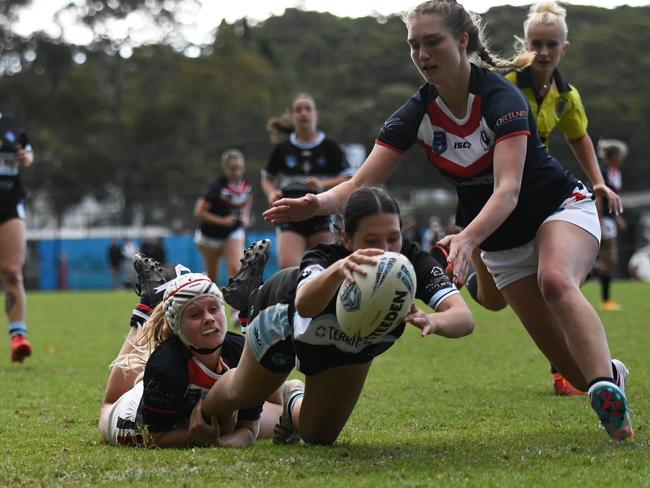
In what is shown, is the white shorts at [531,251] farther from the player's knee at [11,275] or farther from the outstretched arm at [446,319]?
the player's knee at [11,275]

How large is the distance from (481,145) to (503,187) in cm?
38

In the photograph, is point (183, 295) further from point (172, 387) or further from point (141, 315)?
point (141, 315)

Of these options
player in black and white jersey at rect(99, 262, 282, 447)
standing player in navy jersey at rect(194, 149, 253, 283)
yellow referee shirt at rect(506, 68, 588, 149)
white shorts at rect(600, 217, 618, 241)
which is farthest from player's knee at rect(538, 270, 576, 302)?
white shorts at rect(600, 217, 618, 241)

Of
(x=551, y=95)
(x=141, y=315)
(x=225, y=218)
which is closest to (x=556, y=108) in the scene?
(x=551, y=95)

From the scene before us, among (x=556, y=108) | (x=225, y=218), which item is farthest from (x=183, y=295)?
(x=225, y=218)

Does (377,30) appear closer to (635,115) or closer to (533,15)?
(635,115)

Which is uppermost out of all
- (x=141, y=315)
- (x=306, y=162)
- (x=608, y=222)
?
(x=306, y=162)

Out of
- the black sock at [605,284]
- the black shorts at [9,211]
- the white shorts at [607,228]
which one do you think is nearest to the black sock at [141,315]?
the black shorts at [9,211]

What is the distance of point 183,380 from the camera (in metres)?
4.98

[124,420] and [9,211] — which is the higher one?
[9,211]

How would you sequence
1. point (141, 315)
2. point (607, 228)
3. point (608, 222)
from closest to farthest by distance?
point (141, 315), point (607, 228), point (608, 222)

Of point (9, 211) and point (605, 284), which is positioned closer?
point (9, 211)

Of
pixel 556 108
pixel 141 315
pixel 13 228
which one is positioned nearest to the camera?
pixel 141 315

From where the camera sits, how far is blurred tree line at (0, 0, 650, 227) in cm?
5138
